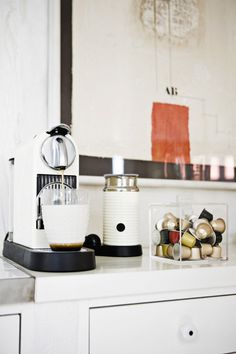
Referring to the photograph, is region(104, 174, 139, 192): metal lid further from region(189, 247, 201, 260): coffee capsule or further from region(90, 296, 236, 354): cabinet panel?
region(90, 296, 236, 354): cabinet panel

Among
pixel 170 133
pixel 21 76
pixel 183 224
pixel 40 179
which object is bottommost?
pixel 183 224

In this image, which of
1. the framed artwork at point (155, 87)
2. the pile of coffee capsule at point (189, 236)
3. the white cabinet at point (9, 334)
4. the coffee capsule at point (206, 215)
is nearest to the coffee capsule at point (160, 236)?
the pile of coffee capsule at point (189, 236)

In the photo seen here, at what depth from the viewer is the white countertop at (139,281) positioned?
75cm

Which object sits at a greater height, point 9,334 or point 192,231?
point 192,231

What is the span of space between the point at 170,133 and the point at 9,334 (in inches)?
36.5

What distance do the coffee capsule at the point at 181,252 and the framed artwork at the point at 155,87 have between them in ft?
1.46

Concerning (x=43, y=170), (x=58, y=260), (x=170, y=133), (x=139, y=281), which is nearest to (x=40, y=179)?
(x=43, y=170)

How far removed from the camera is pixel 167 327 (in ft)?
2.77

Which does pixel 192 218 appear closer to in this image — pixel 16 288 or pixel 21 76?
pixel 16 288

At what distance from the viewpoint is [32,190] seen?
90cm

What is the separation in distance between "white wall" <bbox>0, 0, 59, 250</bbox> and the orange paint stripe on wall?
379mm

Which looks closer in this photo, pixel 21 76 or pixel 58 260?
pixel 58 260

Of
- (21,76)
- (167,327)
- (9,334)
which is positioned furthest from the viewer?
(21,76)

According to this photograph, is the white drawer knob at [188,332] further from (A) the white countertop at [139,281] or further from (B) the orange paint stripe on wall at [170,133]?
(B) the orange paint stripe on wall at [170,133]
